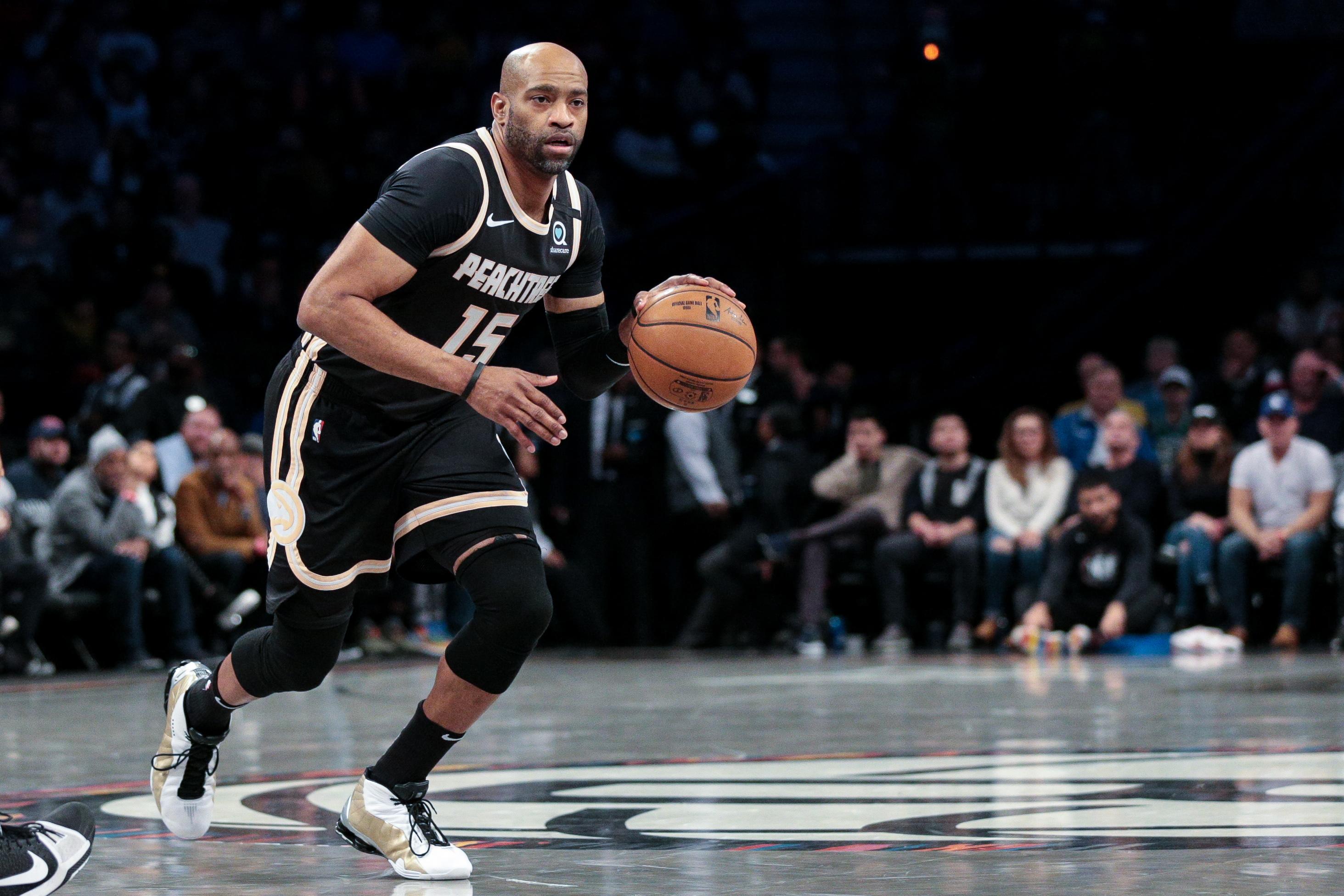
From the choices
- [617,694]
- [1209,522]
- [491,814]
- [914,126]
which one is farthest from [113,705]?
[914,126]

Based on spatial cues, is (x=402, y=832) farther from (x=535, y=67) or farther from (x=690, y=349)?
(x=535, y=67)

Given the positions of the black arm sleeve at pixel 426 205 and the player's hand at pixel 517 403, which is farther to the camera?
the black arm sleeve at pixel 426 205

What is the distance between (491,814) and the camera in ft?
17.7

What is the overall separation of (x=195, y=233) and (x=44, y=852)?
42.9ft

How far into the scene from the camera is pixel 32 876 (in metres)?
3.81

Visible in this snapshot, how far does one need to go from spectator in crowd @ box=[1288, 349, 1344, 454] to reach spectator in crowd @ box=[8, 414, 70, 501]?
319 inches

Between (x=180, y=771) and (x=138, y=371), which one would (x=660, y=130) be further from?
(x=180, y=771)

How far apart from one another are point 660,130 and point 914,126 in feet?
8.25

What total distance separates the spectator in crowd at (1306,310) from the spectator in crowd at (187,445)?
784 cm

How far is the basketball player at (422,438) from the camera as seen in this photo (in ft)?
14.7

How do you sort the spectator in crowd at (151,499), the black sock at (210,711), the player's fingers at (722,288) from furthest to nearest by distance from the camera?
the spectator in crowd at (151,499), the black sock at (210,711), the player's fingers at (722,288)

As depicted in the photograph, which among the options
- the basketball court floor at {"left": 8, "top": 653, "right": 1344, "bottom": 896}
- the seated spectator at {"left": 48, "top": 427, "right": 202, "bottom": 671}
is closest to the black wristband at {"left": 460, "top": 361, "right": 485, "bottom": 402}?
the basketball court floor at {"left": 8, "top": 653, "right": 1344, "bottom": 896}

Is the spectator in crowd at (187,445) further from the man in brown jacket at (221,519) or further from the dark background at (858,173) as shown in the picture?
the dark background at (858,173)

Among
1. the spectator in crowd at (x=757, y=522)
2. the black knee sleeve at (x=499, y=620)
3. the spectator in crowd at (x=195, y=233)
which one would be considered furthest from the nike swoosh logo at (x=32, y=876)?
the spectator in crowd at (x=195, y=233)
